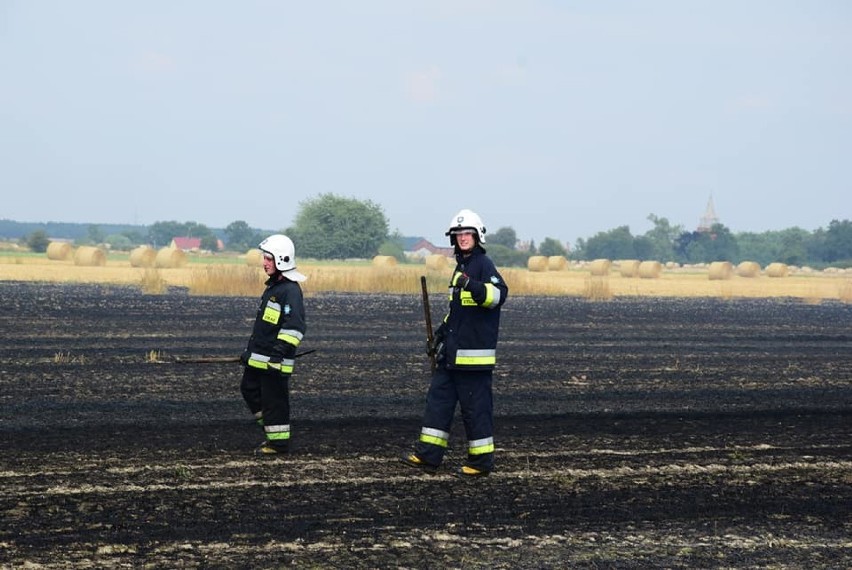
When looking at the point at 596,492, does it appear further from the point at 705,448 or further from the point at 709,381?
the point at 709,381

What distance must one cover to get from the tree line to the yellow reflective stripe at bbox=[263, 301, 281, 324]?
77644 millimetres

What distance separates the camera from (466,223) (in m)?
8.28

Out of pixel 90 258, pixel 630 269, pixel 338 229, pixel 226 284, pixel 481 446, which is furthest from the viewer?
pixel 338 229

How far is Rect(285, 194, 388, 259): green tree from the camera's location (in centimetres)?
8731

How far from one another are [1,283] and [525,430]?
30263mm

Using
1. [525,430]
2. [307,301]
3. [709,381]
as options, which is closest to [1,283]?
[307,301]

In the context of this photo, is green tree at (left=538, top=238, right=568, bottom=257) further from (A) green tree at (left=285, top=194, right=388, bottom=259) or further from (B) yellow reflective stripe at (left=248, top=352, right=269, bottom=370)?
(B) yellow reflective stripe at (left=248, top=352, right=269, bottom=370)

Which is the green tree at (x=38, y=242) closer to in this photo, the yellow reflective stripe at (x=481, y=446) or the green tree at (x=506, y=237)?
the green tree at (x=506, y=237)

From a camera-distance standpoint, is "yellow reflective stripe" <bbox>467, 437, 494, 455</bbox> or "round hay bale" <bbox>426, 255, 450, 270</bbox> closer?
"yellow reflective stripe" <bbox>467, 437, 494, 455</bbox>

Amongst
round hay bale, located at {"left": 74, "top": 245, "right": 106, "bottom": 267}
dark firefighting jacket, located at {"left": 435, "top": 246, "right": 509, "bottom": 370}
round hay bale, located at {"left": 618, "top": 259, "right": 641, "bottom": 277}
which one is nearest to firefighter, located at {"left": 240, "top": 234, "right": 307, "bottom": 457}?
dark firefighting jacket, located at {"left": 435, "top": 246, "right": 509, "bottom": 370}

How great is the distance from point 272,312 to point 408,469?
1533mm

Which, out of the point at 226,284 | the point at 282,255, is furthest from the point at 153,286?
the point at 282,255

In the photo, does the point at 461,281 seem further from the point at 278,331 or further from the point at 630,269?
the point at 630,269

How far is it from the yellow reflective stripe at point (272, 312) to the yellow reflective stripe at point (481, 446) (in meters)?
1.73
